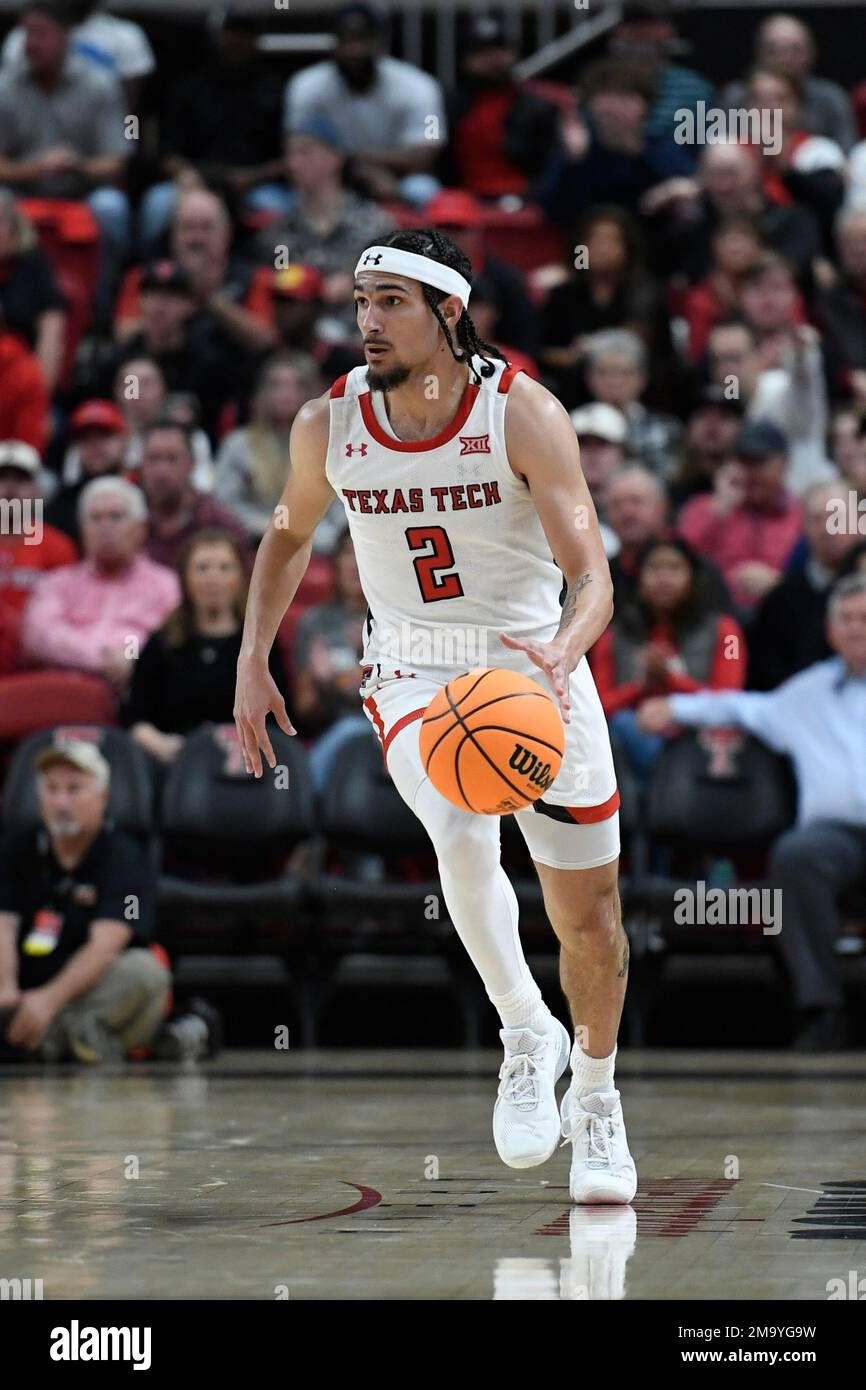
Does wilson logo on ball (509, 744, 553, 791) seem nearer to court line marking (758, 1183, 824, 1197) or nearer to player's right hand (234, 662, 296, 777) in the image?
player's right hand (234, 662, 296, 777)

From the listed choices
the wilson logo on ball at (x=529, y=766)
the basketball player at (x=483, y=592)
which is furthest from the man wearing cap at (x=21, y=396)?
the wilson logo on ball at (x=529, y=766)

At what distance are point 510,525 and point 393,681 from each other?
563mm

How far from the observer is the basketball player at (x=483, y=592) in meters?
6.30

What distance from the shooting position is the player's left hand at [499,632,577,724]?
5574 mm

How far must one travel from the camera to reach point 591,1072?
6.43 metres

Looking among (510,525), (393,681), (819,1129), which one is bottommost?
(819,1129)

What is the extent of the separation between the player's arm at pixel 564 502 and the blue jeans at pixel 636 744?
198 inches

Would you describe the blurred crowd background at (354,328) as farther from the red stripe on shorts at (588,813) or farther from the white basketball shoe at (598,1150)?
the red stripe on shorts at (588,813)

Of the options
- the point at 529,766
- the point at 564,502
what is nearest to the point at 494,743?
the point at 529,766

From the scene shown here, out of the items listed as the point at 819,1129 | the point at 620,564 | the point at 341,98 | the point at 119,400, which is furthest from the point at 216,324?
the point at 819,1129

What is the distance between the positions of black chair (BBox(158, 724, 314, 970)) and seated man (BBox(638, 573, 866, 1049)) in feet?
5.85
